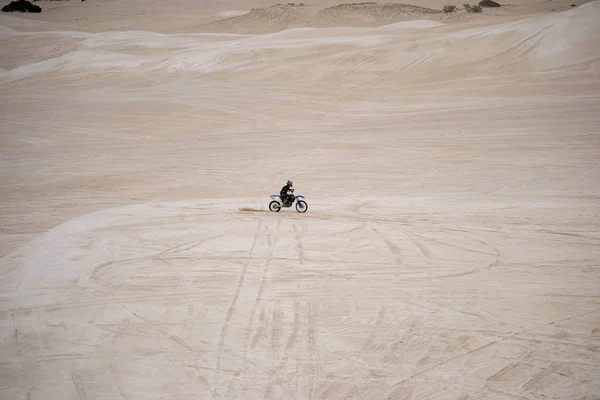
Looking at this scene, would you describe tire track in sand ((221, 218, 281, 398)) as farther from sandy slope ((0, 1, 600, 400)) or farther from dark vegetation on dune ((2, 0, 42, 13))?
dark vegetation on dune ((2, 0, 42, 13))

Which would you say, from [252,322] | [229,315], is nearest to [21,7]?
[229,315]

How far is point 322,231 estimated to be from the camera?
43.2ft

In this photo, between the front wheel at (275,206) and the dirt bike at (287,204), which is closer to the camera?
the dirt bike at (287,204)

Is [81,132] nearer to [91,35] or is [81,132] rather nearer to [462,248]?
[462,248]

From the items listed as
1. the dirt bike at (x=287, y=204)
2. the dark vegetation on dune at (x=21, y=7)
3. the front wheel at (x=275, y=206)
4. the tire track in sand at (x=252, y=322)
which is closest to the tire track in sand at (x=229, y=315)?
the tire track in sand at (x=252, y=322)

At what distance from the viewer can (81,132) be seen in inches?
1070

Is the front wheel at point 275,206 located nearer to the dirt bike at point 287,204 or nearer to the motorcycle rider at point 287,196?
the dirt bike at point 287,204

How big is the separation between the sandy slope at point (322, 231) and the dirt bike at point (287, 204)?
28 cm

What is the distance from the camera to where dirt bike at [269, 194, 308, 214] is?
14.9 meters

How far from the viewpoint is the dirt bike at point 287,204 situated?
1492cm

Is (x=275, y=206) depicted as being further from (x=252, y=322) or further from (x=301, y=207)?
(x=252, y=322)

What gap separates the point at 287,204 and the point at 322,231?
2.03 metres

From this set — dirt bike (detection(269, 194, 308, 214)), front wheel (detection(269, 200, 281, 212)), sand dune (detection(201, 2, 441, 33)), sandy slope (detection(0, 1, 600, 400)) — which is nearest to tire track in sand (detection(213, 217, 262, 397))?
sandy slope (detection(0, 1, 600, 400))

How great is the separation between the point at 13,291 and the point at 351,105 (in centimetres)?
2141
